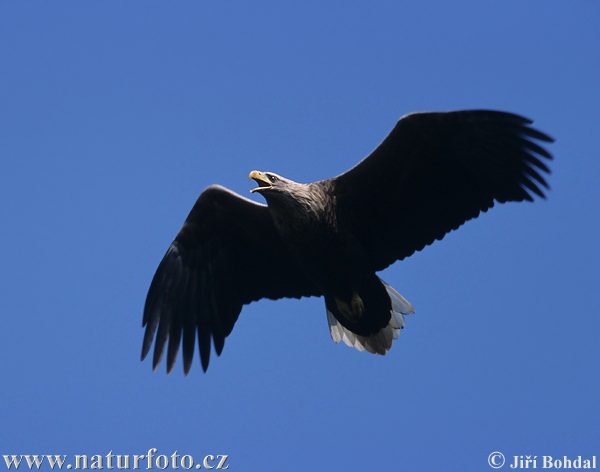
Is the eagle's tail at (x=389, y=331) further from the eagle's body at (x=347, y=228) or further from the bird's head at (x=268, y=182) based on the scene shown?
the bird's head at (x=268, y=182)

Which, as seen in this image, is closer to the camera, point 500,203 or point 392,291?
point 500,203

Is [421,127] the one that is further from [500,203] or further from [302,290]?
[302,290]

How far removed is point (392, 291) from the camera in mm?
9352

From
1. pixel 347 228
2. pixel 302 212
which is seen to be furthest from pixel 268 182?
pixel 347 228

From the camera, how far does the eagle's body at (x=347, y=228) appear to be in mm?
8406

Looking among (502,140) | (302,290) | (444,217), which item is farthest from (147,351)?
(502,140)

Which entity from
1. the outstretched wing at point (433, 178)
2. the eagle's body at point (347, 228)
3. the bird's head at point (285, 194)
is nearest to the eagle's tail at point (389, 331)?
the eagle's body at point (347, 228)

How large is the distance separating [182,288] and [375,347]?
1.59 metres

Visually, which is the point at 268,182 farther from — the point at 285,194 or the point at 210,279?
the point at 210,279

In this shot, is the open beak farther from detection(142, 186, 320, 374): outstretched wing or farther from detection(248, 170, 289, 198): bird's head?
detection(142, 186, 320, 374): outstretched wing

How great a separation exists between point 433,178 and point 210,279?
201 cm

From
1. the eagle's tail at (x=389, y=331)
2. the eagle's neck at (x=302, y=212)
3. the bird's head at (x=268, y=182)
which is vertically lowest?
the eagle's tail at (x=389, y=331)

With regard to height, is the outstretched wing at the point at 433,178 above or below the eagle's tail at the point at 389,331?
above

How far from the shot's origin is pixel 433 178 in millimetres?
8656
